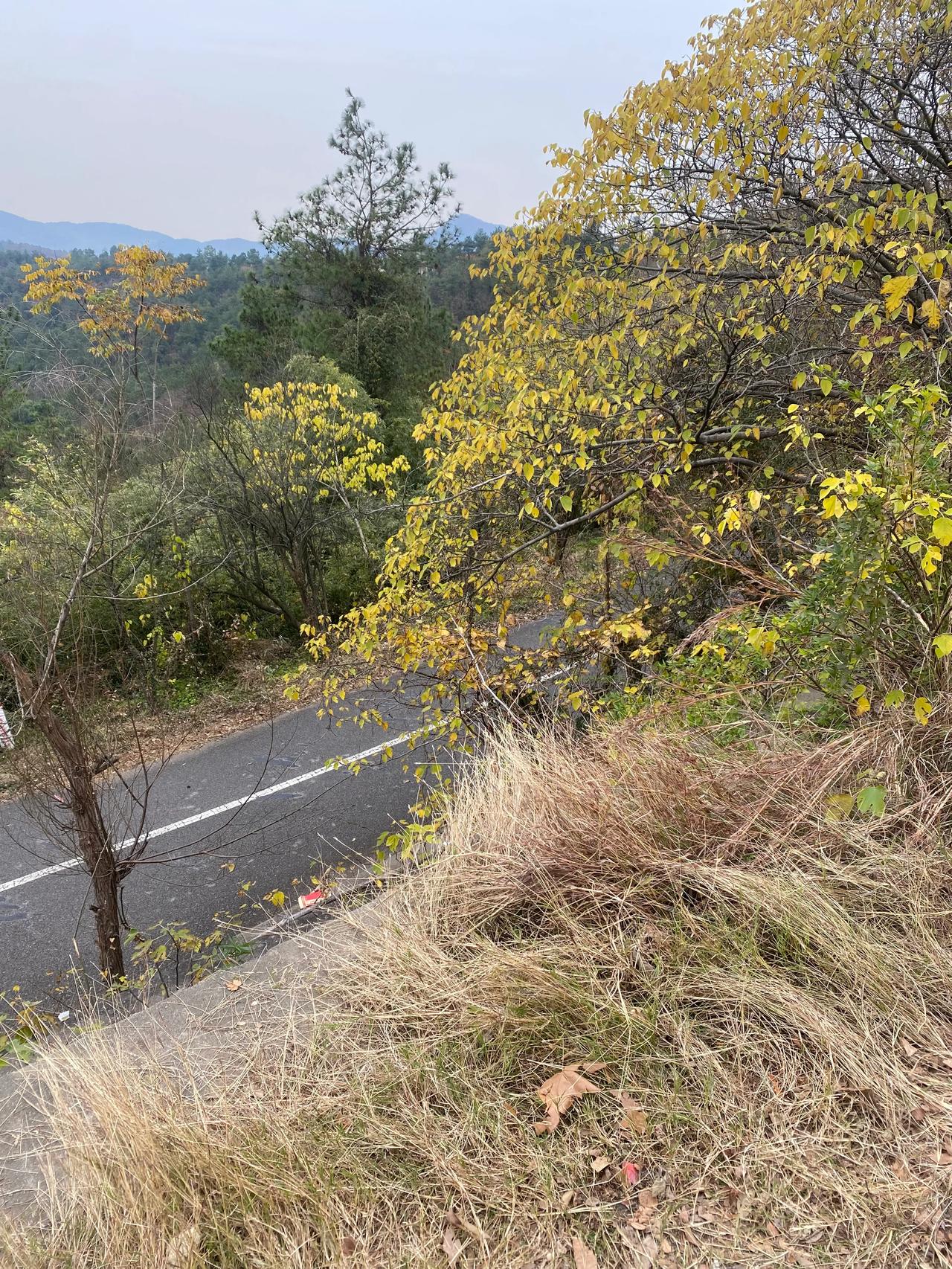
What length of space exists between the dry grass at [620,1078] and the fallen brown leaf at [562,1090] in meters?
0.03

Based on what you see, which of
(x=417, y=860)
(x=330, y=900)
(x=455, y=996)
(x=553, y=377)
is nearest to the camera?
(x=455, y=996)

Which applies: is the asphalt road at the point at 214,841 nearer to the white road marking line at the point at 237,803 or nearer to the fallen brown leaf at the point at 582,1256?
the white road marking line at the point at 237,803

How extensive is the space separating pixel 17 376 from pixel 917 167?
6.57 metres

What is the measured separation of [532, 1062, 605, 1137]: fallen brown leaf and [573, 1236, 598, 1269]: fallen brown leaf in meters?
0.23

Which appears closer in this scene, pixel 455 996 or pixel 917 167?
pixel 455 996

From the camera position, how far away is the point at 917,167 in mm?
4617

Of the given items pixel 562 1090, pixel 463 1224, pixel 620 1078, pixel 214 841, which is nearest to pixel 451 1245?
pixel 463 1224

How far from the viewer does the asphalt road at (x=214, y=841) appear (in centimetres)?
495

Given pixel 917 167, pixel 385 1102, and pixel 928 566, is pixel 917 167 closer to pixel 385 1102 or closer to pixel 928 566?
pixel 928 566

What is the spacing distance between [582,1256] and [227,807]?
586cm

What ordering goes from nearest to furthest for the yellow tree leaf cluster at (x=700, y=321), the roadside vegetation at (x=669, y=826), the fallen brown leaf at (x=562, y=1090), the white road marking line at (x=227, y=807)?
the roadside vegetation at (x=669, y=826) < the fallen brown leaf at (x=562, y=1090) < the yellow tree leaf cluster at (x=700, y=321) < the white road marking line at (x=227, y=807)

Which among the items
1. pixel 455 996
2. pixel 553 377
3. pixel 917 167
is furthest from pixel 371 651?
pixel 917 167

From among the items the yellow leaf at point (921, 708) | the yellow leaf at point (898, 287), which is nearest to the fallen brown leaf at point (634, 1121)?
the yellow leaf at point (921, 708)

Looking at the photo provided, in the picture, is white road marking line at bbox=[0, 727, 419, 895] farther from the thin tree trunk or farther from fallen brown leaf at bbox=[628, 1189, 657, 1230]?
fallen brown leaf at bbox=[628, 1189, 657, 1230]
